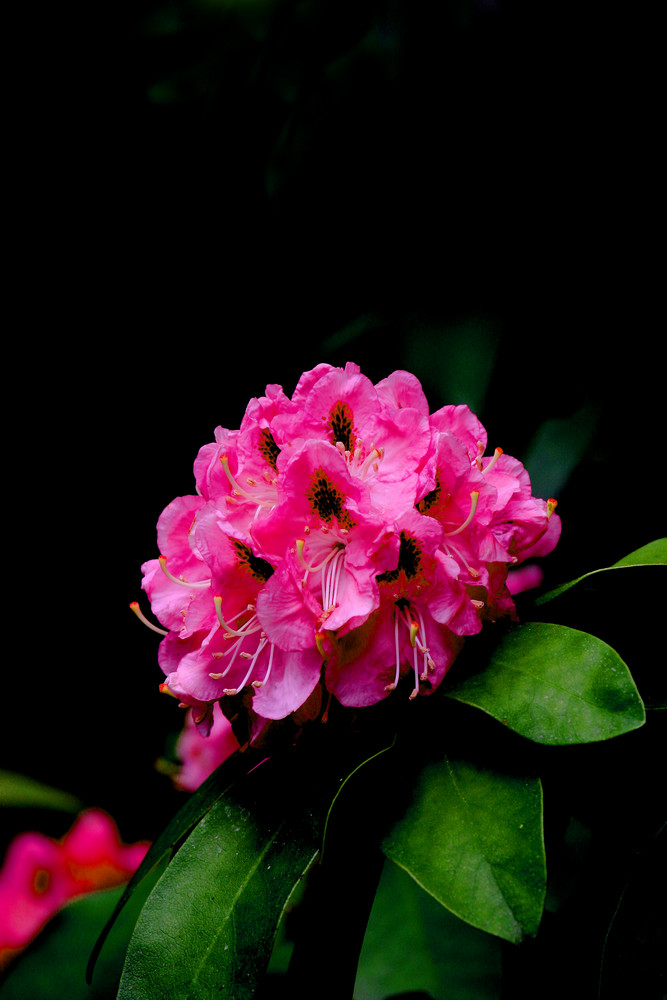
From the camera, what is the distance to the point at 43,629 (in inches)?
57.2

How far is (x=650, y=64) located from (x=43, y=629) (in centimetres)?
135

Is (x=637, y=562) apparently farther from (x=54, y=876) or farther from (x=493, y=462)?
(x=54, y=876)

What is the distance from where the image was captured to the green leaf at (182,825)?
19.0 inches

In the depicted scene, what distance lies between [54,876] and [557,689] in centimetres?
82

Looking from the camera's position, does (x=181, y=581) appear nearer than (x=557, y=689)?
No

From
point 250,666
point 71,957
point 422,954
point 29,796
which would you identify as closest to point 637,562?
point 250,666

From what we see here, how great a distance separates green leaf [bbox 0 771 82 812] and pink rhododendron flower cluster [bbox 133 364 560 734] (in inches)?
32.0

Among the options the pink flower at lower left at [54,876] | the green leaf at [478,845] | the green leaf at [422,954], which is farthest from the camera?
the pink flower at lower left at [54,876]

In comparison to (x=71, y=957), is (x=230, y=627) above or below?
above

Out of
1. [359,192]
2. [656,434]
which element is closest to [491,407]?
[656,434]

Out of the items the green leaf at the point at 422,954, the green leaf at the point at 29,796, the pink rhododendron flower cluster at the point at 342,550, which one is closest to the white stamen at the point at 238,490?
the pink rhododendron flower cluster at the point at 342,550

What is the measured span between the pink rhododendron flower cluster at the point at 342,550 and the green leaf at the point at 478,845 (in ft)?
0.20

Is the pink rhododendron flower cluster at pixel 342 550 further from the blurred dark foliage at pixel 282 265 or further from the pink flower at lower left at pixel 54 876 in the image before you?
the pink flower at lower left at pixel 54 876

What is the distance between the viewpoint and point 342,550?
47 cm
